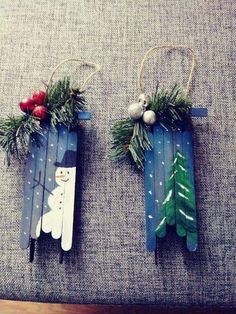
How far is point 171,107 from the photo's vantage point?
0.69 metres

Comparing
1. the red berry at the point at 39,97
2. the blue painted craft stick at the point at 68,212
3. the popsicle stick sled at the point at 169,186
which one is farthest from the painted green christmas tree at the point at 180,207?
the red berry at the point at 39,97

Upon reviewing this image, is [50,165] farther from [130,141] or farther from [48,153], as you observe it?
[130,141]

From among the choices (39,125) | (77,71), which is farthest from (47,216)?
(77,71)

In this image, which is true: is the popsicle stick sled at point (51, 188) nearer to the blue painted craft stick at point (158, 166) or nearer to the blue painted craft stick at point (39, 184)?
the blue painted craft stick at point (39, 184)

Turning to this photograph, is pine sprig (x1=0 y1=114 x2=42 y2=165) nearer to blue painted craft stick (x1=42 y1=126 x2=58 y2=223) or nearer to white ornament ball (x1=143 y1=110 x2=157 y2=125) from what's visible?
blue painted craft stick (x1=42 y1=126 x2=58 y2=223)

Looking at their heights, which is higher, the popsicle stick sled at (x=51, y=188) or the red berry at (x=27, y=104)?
the red berry at (x=27, y=104)

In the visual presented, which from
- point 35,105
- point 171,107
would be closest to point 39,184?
point 35,105

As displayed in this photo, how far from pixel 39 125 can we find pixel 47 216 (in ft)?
0.50

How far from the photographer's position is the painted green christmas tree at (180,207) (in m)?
0.65

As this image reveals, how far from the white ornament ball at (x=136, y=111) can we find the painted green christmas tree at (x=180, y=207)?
3.8 inches

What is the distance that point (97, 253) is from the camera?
2.19 feet

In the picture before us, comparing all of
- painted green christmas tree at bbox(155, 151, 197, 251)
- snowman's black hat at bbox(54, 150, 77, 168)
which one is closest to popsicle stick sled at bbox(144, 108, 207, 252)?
painted green christmas tree at bbox(155, 151, 197, 251)

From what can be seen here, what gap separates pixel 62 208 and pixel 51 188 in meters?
0.04

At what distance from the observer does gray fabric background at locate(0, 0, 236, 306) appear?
0.66 meters
